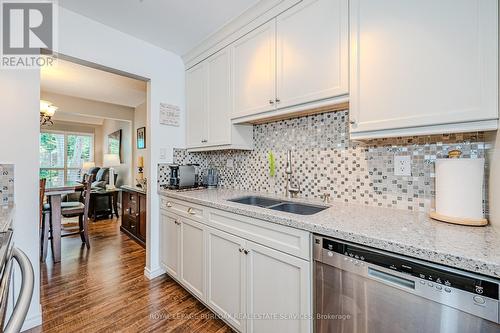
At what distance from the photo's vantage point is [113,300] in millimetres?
1880

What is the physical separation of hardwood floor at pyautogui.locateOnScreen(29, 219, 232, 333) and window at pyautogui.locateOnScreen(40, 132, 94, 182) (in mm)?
4349

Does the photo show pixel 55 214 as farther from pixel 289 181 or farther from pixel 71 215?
A: pixel 289 181

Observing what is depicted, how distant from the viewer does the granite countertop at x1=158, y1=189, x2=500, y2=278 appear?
71 centimetres

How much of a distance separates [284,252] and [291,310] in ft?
0.97

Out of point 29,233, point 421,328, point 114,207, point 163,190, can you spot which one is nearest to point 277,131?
point 163,190

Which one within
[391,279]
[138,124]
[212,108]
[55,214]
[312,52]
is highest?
[138,124]

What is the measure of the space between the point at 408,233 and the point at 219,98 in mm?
1781

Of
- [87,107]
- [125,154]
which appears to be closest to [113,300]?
[87,107]

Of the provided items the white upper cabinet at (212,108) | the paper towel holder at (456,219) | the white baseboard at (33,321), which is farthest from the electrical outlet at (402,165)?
the white baseboard at (33,321)

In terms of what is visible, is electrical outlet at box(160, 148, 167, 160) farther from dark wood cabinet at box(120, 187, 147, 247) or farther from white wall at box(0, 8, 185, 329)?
dark wood cabinet at box(120, 187, 147, 247)

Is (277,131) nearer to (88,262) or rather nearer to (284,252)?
(284,252)

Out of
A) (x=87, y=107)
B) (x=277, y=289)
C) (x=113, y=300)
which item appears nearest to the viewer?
(x=277, y=289)

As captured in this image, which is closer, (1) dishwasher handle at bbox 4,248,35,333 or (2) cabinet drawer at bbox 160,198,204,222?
(1) dishwasher handle at bbox 4,248,35,333

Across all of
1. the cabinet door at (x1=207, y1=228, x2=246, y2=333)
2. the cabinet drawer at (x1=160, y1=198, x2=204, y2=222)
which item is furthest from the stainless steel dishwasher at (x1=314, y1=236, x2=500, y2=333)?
the cabinet drawer at (x1=160, y1=198, x2=204, y2=222)
